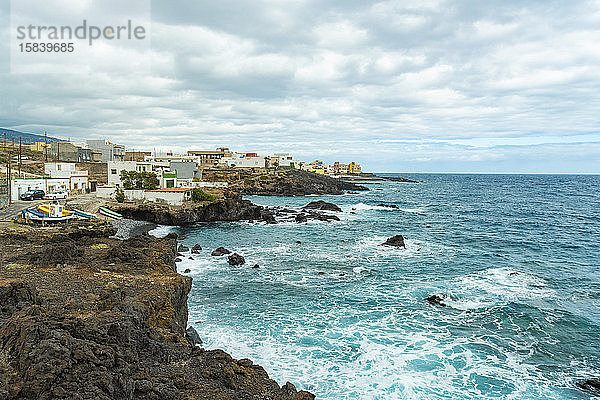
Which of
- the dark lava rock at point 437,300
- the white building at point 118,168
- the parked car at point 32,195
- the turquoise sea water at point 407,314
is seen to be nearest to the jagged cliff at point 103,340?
the turquoise sea water at point 407,314

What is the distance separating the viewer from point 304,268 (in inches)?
1170

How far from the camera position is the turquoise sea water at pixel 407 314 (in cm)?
1480

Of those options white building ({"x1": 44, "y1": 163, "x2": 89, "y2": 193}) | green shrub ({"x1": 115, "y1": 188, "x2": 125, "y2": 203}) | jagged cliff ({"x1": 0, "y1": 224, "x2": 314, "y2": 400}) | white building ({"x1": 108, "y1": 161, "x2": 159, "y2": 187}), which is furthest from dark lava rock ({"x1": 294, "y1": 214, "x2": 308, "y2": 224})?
jagged cliff ({"x1": 0, "y1": 224, "x2": 314, "y2": 400})

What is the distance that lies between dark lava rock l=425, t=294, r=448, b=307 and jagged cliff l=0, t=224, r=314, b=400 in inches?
528

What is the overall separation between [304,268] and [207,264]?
7.61m

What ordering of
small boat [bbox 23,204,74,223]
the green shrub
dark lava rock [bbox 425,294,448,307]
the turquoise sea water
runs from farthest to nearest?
the green shrub < small boat [bbox 23,204,74,223] < dark lava rock [bbox 425,294,448,307] < the turquoise sea water

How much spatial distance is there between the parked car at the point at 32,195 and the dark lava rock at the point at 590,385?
4987cm

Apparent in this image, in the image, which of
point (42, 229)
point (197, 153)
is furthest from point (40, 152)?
point (42, 229)

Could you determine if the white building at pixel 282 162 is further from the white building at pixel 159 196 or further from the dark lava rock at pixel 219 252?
the dark lava rock at pixel 219 252

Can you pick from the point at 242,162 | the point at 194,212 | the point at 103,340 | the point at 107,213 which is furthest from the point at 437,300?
the point at 242,162

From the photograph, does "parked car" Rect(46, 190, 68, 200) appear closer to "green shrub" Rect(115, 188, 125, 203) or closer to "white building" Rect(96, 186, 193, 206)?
"green shrub" Rect(115, 188, 125, 203)

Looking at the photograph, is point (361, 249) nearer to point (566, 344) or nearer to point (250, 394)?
point (566, 344)

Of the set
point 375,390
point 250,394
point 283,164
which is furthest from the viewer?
point 283,164

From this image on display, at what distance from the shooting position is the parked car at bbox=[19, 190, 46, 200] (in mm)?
42656
